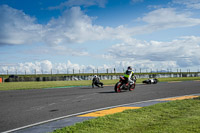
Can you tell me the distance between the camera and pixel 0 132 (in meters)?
4.81

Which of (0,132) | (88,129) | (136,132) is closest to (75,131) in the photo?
(88,129)

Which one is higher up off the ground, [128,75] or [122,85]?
[128,75]

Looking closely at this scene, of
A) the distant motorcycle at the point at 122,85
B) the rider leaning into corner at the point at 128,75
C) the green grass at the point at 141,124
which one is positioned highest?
the rider leaning into corner at the point at 128,75

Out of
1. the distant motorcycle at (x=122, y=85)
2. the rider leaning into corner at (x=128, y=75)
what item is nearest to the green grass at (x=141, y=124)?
the distant motorcycle at (x=122, y=85)

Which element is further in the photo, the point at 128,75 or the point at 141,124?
the point at 128,75

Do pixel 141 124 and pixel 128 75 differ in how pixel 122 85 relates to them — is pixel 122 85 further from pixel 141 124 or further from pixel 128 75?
pixel 141 124

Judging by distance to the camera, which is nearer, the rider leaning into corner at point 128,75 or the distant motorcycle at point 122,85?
the distant motorcycle at point 122,85

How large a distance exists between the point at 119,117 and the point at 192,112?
217 cm

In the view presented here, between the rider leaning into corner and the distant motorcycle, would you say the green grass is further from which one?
the rider leaning into corner

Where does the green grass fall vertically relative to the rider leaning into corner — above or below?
below

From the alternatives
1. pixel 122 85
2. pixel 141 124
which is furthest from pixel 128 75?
pixel 141 124

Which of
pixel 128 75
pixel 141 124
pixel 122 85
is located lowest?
pixel 141 124

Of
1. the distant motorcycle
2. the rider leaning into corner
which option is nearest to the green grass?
the distant motorcycle

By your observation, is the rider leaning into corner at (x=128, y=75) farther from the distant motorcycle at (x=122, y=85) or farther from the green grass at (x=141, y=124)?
the green grass at (x=141, y=124)
